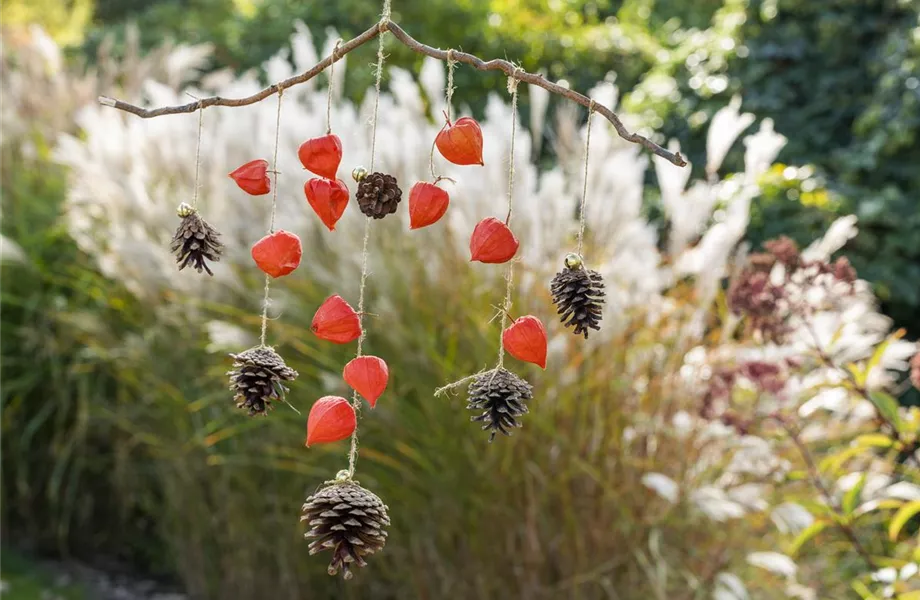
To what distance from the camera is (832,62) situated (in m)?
4.71

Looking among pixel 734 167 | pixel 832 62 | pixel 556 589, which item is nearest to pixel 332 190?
pixel 556 589

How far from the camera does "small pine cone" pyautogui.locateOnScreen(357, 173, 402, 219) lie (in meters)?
0.77

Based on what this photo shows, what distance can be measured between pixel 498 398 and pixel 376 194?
18 cm

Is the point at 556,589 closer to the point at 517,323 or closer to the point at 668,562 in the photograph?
the point at 668,562

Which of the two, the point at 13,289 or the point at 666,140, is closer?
the point at 13,289

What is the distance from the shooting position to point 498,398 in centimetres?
75

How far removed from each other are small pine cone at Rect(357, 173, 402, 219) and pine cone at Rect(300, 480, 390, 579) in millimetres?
206

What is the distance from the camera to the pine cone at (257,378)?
Result: 78 centimetres

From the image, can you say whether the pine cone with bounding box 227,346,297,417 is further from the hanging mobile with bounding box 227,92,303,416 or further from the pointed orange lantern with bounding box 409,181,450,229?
the pointed orange lantern with bounding box 409,181,450,229

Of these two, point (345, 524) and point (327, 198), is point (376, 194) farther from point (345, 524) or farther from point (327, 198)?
point (345, 524)

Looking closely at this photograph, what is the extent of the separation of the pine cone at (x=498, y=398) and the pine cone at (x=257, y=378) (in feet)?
0.46

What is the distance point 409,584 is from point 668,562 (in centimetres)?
64

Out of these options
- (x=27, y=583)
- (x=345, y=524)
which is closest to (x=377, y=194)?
(x=345, y=524)

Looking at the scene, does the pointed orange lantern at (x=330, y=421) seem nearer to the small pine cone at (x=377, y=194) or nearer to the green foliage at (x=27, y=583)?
the small pine cone at (x=377, y=194)
